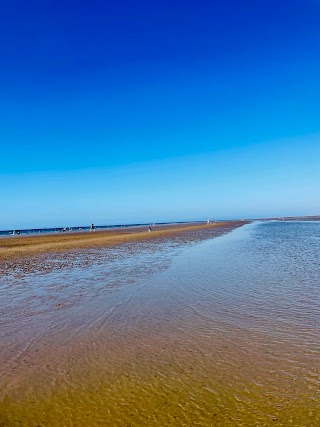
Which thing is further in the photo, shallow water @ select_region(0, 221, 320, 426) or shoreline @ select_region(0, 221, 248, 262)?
shoreline @ select_region(0, 221, 248, 262)

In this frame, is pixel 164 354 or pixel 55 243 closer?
pixel 164 354

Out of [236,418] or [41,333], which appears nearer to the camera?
[236,418]

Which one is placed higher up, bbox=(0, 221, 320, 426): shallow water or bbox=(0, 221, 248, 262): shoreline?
bbox=(0, 221, 248, 262): shoreline

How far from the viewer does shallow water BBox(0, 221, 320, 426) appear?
4676 mm

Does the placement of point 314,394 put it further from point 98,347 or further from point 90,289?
point 90,289

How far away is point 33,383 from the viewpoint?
18.5 feet

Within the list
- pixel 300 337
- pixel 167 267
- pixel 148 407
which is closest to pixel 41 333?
pixel 148 407

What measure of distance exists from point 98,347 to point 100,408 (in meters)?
2.44

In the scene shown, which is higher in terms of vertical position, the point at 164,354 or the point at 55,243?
the point at 55,243

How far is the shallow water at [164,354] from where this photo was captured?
4.68 meters

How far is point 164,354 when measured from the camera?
6633 mm

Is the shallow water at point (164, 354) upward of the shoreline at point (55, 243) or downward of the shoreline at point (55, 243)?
downward

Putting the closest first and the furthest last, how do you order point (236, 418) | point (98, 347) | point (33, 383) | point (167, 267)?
point (236, 418)
point (33, 383)
point (98, 347)
point (167, 267)

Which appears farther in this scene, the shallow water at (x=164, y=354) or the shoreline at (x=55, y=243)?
the shoreline at (x=55, y=243)
